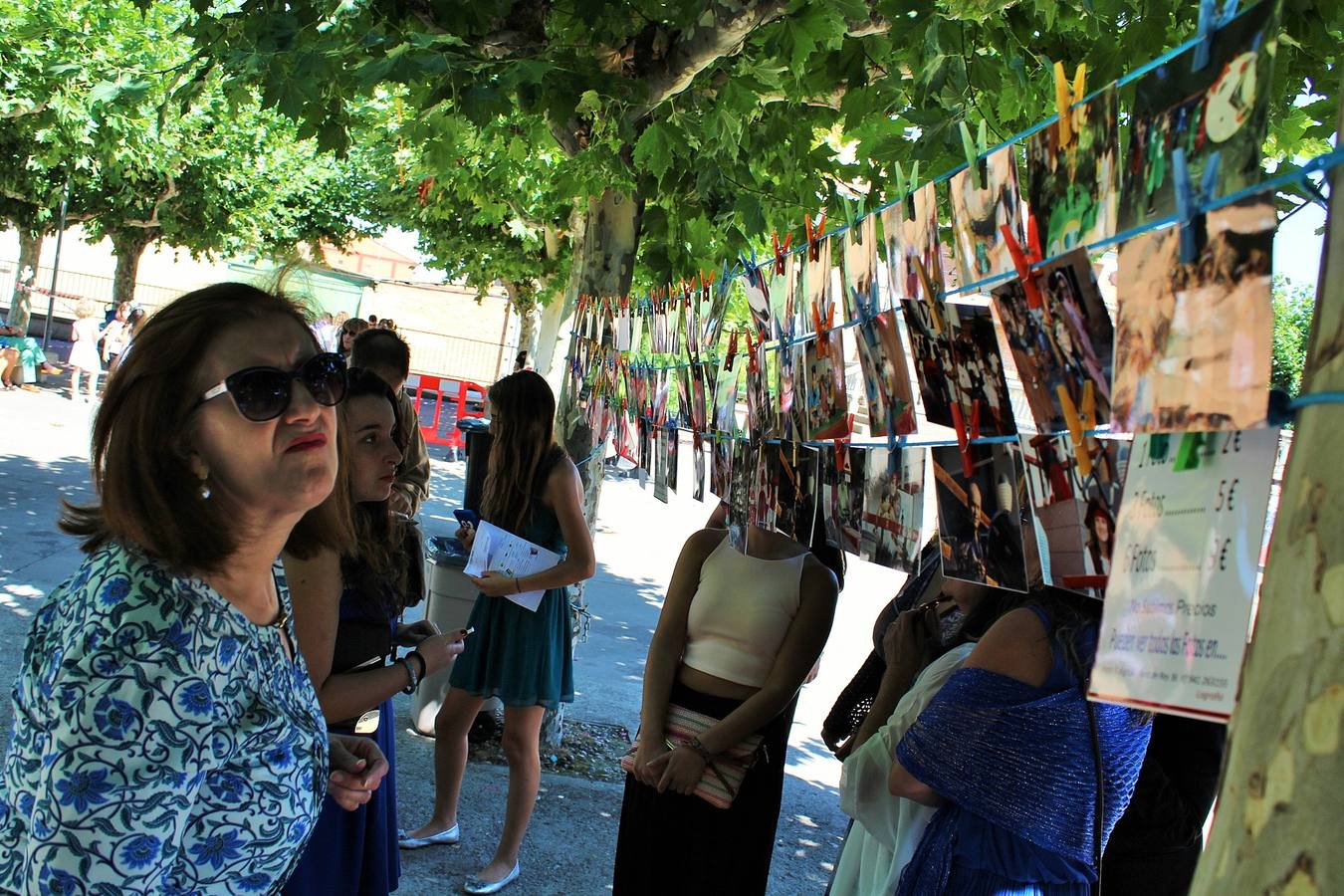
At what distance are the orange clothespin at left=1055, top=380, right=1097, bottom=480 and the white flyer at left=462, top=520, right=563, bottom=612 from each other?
312cm

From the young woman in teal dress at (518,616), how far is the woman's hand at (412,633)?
1.32 m

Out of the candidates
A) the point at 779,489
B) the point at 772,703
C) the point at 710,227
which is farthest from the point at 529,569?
the point at 710,227

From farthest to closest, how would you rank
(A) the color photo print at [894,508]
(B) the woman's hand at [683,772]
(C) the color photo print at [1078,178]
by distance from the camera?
1. (B) the woman's hand at [683,772]
2. (A) the color photo print at [894,508]
3. (C) the color photo print at [1078,178]

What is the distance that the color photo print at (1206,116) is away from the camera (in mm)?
1117

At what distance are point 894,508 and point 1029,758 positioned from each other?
61cm

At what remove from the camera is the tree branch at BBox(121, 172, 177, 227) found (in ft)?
78.2

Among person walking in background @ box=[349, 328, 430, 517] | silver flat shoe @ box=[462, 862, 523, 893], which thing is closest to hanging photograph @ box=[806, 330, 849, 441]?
person walking in background @ box=[349, 328, 430, 517]

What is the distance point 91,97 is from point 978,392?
4741 millimetres

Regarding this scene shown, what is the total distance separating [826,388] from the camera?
259cm

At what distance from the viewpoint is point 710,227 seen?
5.82 meters

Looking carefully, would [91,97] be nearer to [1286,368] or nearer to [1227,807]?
[1227,807]

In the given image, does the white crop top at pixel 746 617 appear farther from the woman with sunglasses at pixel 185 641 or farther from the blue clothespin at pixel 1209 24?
the blue clothespin at pixel 1209 24

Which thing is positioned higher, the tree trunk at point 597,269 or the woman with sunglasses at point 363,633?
the tree trunk at point 597,269

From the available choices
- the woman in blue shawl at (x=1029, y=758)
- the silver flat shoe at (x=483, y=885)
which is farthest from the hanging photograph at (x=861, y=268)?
the silver flat shoe at (x=483, y=885)
